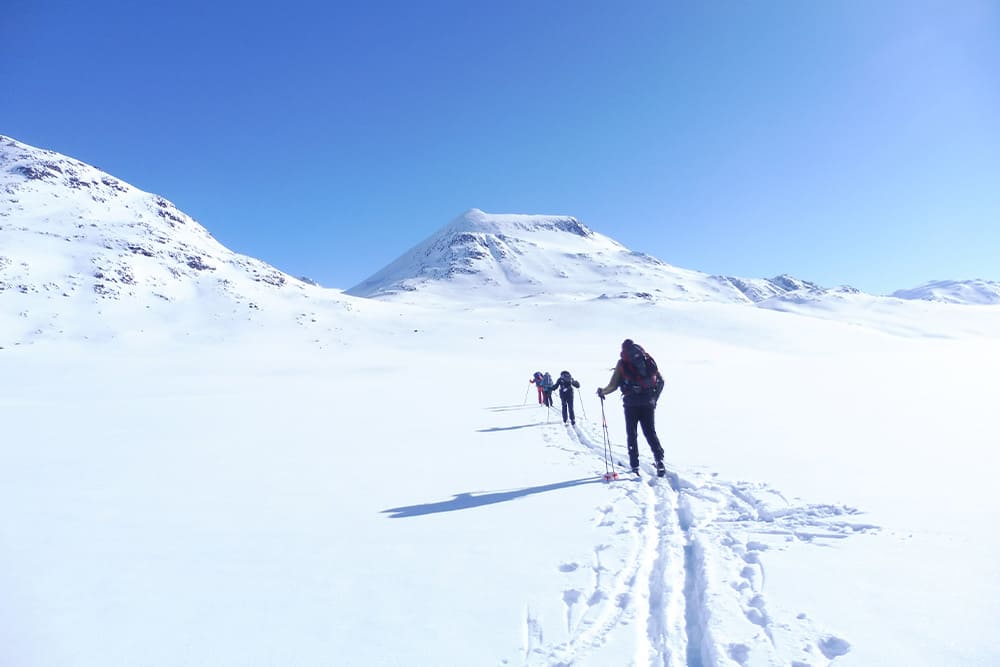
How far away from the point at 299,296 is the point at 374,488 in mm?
90122

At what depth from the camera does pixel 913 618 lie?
348 cm

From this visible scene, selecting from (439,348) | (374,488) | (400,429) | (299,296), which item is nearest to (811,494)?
(374,488)

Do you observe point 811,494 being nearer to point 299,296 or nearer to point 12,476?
point 12,476

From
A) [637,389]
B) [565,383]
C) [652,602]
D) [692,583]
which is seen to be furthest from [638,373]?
[565,383]

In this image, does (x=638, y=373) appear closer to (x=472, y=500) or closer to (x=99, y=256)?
(x=472, y=500)

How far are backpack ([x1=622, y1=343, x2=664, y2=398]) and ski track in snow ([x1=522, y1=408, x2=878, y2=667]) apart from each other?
5.61ft

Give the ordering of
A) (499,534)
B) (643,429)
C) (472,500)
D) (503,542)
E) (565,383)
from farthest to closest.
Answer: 1. (565,383)
2. (643,429)
3. (472,500)
4. (499,534)
5. (503,542)

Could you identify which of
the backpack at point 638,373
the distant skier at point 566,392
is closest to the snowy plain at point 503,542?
the distant skier at point 566,392

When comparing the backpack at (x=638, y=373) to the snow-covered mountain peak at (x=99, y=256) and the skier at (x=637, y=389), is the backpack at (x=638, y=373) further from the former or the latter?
the snow-covered mountain peak at (x=99, y=256)

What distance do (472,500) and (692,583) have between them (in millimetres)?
3504

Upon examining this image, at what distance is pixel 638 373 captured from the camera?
318 inches

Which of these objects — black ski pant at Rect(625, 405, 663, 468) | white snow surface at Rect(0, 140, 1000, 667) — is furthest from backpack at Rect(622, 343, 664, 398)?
white snow surface at Rect(0, 140, 1000, 667)

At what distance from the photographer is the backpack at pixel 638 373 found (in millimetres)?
8039

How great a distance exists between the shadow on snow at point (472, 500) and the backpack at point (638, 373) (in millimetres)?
1693
